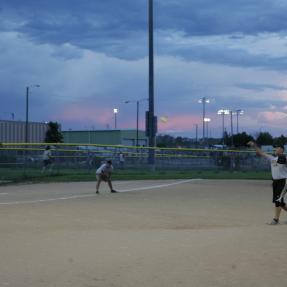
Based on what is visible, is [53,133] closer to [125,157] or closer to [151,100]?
[125,157]

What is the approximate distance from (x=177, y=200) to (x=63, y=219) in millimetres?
5783

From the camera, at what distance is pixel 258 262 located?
303 inches

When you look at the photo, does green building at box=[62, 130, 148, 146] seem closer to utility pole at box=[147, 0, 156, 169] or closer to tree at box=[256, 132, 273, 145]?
tree at box=[256, 132, 273, 145]

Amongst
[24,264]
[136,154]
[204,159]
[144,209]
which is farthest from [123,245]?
[204,159]

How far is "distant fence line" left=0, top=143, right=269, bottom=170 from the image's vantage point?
28578 mm

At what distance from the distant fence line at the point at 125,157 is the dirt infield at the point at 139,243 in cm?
1156

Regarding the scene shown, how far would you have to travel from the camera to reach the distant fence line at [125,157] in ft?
93.8

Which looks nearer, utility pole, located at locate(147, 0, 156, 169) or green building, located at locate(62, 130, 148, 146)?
utility pole, located at locate(147, 0, 156, 169)

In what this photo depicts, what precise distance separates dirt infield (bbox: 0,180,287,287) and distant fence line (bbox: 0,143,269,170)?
11.6 m

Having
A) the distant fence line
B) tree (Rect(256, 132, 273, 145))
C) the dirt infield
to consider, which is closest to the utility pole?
the distant fence line

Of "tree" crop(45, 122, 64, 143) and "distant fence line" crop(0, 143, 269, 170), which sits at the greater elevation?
"tree" crop(45, 122, 64, 143)

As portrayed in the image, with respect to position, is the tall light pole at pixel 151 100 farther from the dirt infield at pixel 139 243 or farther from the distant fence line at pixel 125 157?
the dirt infield at pixel 139 243

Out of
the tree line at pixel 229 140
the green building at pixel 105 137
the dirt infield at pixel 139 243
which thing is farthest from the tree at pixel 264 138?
the dirt infield at pixel 139 243

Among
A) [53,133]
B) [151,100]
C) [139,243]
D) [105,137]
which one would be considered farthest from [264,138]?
[139,243]
